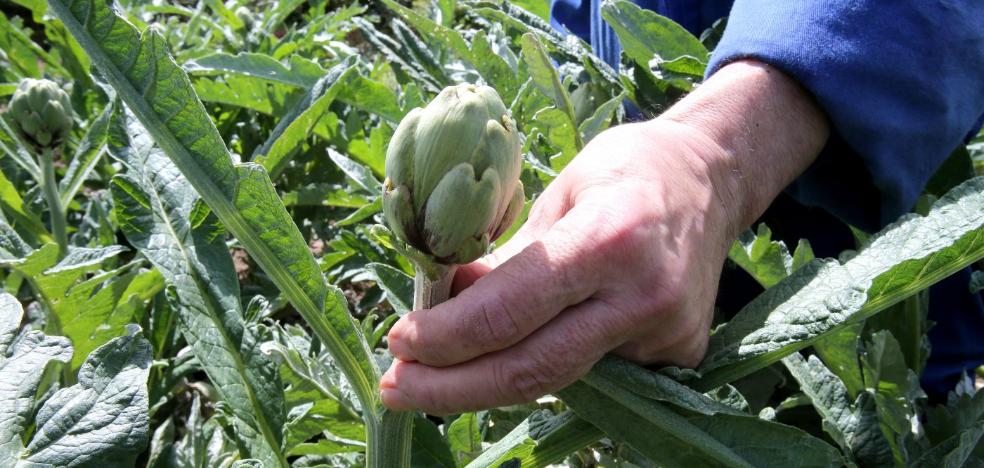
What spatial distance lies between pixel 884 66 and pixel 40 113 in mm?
779

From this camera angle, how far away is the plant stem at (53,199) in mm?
913

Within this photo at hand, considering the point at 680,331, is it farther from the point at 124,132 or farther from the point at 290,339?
the point at 124,132

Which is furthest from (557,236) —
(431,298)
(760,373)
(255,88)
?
(255,88)

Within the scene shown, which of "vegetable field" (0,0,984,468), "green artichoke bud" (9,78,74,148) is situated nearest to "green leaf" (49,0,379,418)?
"vegetable field" (0,0,984,468)

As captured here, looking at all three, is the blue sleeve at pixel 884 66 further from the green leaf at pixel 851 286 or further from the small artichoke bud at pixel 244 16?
the small artichoke bud at pixel 244 16

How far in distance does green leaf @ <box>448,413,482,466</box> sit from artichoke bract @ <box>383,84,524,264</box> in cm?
19

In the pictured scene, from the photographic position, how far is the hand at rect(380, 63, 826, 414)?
1.55 feet

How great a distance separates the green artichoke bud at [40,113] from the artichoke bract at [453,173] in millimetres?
590

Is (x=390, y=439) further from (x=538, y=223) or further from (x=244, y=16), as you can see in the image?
(x=244, y=16)

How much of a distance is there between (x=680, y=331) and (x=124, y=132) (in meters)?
0.44

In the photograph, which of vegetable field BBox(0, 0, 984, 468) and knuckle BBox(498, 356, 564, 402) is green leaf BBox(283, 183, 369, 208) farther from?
knuckle BBox(498, 356, 564, 402)

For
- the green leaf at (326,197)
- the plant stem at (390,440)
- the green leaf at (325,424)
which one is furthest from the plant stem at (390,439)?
the green leaf at (326,197)

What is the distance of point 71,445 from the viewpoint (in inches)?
19.6

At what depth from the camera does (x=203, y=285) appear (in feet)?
2.04
